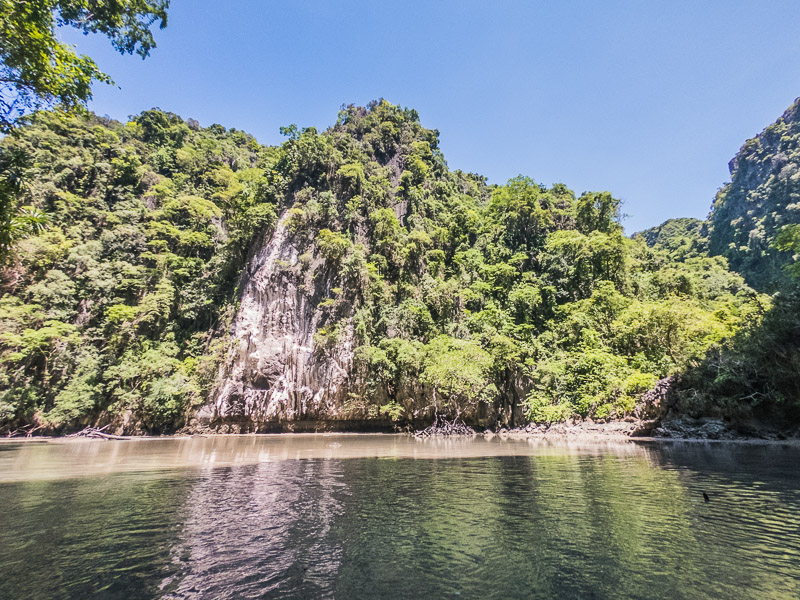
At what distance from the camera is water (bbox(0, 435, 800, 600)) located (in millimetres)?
3129

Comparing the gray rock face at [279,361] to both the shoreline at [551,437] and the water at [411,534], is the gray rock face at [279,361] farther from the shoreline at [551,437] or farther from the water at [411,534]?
the water at [411,534]

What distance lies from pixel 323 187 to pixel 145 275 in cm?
1725

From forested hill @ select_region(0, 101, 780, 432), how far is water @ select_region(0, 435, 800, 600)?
15.2 m

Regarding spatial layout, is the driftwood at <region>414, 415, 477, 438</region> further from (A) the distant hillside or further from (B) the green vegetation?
(A) the distant hillside

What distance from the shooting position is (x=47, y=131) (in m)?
37.6

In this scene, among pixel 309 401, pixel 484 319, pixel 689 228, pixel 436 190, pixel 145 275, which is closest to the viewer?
pixel 309 401

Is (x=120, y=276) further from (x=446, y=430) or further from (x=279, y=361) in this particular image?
(x=446, y=430)

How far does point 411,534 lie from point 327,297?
1012 inches

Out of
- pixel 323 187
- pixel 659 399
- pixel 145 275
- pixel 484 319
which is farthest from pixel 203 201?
pixel 659 399

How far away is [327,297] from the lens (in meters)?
29.3

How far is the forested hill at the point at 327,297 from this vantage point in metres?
24.7

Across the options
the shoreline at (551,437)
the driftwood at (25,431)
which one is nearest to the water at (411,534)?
the shoreline at (551,437)

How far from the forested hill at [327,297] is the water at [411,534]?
1516 cm

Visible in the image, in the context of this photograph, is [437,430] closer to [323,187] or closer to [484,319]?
[484,319]
